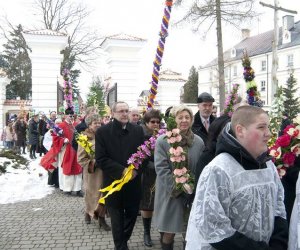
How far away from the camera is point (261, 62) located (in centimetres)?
5094

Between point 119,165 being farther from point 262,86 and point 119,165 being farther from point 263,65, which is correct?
point 263,65

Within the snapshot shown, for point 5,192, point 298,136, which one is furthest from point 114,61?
point 298,136

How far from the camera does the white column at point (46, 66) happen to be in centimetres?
1078

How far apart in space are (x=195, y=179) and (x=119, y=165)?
1.43 m

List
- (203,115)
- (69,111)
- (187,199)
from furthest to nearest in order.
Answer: (69,111) → (203,115) → (187,199)

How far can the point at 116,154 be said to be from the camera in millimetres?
4719

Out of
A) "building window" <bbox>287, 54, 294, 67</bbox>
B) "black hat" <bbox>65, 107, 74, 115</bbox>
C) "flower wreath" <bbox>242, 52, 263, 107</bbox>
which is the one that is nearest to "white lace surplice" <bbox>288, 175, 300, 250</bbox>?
"flower wreath" <bbox>242, 52, 263, 107</bbox>

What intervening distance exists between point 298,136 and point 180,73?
31.9ft

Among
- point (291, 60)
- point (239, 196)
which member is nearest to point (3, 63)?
point (291, 60)

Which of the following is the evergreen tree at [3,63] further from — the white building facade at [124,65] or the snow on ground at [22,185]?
the white building facade at [124,65]

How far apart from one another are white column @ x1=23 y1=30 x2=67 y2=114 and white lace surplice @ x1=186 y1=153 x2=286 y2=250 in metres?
9.33

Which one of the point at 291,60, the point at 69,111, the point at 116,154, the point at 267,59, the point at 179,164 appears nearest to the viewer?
the point at 179,164

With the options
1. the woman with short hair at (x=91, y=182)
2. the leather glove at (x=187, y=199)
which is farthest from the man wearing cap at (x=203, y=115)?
the woman with short hair at (x=91, y=182)

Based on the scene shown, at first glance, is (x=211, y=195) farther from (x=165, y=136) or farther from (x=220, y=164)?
(x=165, y=136)
